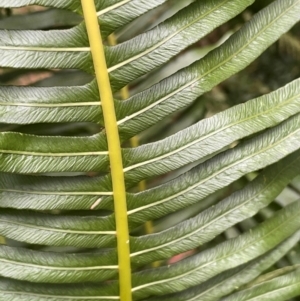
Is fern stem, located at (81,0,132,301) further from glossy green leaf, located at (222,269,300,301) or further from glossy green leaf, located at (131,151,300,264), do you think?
glossy green leaf, located at (222,269,300,301)

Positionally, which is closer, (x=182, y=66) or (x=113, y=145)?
(x=113, y=145)

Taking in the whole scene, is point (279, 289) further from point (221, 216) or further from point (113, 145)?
point (113, 145)

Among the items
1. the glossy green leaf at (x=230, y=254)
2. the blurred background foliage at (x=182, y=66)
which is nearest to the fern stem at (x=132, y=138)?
the blurred background foliage at (x=182, y=66)

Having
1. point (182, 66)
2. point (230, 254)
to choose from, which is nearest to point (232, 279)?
point (230, 254)

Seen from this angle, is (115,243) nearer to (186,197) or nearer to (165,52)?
(186,197)

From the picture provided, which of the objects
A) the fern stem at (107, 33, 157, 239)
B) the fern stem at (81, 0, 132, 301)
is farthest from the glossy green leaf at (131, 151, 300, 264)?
the fern stem at (107, 33, 157, 239)
